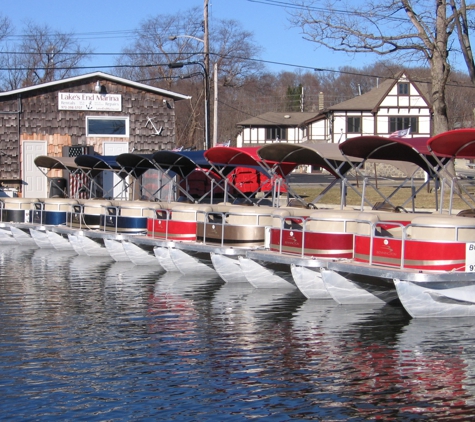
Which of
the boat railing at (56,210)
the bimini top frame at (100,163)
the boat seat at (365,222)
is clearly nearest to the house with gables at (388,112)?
the bimini top frame at (100,163)

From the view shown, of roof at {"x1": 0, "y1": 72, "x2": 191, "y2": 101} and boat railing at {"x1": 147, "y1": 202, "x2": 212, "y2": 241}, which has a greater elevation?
roof at {"x1": 0, "y1": 72, "x2": 191, "y2": 101}

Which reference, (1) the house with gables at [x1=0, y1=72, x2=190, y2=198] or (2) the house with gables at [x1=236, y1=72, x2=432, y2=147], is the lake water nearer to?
(1) the house with gables at [x1=0, y1=72, x2=190, y2=198]

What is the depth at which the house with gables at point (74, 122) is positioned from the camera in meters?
34.4

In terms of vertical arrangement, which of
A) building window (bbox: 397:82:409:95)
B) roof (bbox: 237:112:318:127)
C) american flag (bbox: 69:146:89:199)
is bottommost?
american flag (bbox: 69:146:89:199)

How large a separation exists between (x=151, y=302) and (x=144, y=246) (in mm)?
5927

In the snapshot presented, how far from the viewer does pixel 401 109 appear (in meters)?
75.0

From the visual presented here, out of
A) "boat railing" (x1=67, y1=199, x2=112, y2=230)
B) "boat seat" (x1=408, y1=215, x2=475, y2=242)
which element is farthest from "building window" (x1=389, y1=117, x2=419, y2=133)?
"boat seat" (x1=408, y1=215, x2=475, y2=242)

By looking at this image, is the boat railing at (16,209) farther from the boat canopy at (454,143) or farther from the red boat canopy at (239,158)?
the boat canopy at (454,143)

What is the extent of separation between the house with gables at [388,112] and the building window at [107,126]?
40.0m

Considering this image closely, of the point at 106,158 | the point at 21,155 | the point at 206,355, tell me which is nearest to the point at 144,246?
the point at 106,158

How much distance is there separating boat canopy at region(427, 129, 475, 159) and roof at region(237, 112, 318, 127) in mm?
70907

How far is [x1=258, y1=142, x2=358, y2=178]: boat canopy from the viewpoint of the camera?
1867 centimetres

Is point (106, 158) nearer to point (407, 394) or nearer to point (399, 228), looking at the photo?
point (399, 228)

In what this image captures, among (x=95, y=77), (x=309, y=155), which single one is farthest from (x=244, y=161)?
(x=95, y=77)
